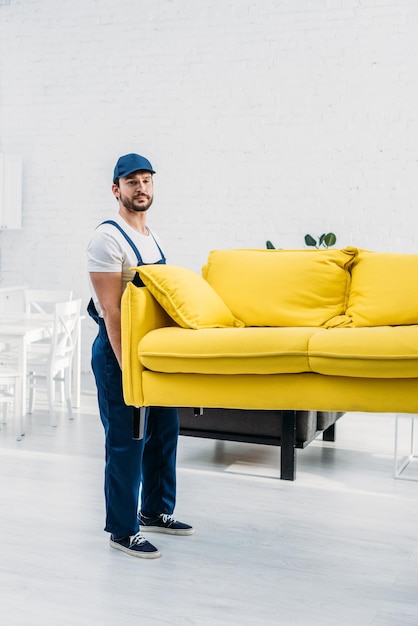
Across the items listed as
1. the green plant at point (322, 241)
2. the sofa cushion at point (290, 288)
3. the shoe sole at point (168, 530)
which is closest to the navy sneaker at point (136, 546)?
the shoe sole at point (168, 530)

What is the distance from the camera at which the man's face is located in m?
2.96

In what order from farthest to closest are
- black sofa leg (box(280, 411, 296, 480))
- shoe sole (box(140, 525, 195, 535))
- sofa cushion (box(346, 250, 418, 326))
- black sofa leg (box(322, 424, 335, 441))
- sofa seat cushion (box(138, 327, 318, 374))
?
black sofa leg (box(322, 424, 335, 441))
black sofa leg (box(280, 411, 296, 480))
sofa cushion (box(346, 250, 418, 326))
shoe sole (box(140, 525, 195, 535))
sofa seat cushion (box(138, 327, 318, 374))

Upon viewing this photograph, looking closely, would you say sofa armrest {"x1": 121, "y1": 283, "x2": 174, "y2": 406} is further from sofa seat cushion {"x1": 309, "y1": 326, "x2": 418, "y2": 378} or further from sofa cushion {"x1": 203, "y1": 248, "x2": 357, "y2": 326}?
sofa cushion {"x1": 203, "y1": 248, "x2": 357, "y2": 326}

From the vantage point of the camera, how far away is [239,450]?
4.54 meters

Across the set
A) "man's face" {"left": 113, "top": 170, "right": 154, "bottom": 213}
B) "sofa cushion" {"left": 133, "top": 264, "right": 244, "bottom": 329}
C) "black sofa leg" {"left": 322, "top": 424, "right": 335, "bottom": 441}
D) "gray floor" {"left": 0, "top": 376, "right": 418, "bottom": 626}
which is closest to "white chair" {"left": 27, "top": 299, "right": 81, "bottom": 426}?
"gray floor" {"left": 0, "top": 376, "right": 418, "bottom": 626}

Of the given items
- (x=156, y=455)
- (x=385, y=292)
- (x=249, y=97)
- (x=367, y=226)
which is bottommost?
(x=156, y=455)

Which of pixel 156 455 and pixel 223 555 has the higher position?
pixel 156 455

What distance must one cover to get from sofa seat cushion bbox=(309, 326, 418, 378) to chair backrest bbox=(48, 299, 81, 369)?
2.58m

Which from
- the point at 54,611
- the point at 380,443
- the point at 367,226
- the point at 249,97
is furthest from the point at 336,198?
the point at 54,611

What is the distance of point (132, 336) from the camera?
290cm

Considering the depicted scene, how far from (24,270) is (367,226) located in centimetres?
313

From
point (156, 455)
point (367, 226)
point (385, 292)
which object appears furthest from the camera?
point (367, 226)

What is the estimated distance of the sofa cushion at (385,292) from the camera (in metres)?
3.53

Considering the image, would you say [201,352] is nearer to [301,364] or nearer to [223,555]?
[301,364]
